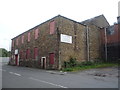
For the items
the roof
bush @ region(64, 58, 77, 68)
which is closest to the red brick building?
bush @ region(64, 58, 77, 68)

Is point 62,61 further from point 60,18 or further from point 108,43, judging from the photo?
point 108,43

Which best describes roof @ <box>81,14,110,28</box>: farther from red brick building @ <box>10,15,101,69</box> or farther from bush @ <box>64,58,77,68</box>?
bush @ <box>64,58,77,68</box>

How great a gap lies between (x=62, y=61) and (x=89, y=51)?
6610 millimetres

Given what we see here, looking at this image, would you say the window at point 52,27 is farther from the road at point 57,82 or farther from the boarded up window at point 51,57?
the road at point 57,82

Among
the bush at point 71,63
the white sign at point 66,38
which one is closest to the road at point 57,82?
the bush at point 71,63

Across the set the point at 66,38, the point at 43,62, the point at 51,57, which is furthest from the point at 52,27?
the point at 43,62

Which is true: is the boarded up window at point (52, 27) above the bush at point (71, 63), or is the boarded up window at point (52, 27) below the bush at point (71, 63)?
above

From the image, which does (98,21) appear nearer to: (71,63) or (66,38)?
(66,38)

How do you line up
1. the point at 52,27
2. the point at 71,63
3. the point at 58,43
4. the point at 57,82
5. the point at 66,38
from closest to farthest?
the point at 57,82 → the point at 58,43 → the point at 71,63 → the point at 66,38 → the point at 52,27

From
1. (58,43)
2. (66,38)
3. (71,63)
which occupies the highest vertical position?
(66,38)

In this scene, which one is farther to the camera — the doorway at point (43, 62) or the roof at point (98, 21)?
the roof at point (98, 21)

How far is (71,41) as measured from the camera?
22.8m

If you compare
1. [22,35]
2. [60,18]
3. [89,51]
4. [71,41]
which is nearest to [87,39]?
[89,51]

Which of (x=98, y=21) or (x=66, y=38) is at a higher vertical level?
(x=98, y=21)
